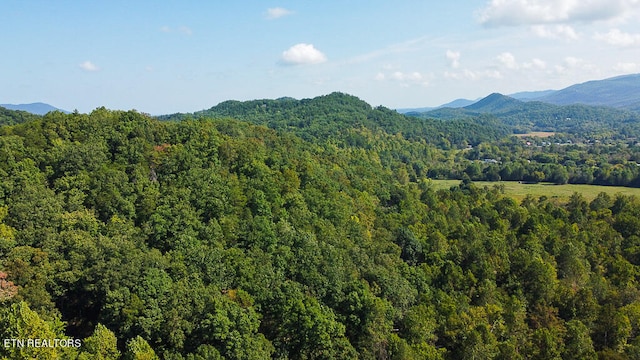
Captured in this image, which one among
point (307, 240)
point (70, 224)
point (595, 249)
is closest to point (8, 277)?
point (70, 224)

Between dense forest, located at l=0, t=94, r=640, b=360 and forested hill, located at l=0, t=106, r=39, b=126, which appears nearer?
dense forest, located at l=0, t=94, r=640, b=360

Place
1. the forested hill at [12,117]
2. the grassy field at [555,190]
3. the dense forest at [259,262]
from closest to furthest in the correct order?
the dense forest at [259,262], the grassy field at [555,190], the forested hill at [12,117]

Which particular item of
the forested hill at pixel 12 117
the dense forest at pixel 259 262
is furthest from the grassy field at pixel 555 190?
the forested hill at pixel 12 117

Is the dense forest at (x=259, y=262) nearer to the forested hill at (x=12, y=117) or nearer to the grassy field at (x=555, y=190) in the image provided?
the grassy field at (x=555, y=190)

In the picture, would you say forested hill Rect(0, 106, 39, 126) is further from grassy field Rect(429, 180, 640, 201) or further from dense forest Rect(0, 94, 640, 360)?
grassy field Rect(429, 180, 640, 201)

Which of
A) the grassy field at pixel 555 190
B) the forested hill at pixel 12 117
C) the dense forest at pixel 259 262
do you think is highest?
the forested hill at pixel 12 117

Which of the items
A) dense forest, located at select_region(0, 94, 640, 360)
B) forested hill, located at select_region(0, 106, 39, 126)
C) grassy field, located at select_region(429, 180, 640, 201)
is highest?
forested hill, located at select_region(0, 106, 39, 126)

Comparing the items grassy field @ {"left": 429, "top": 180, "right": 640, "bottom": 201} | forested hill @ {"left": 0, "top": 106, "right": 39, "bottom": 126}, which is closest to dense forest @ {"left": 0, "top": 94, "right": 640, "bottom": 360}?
grassy field @ {"left": 429, "top": 180, "right": 640, "bottom": 201}

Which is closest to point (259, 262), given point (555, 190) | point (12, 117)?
point (555, 190)
